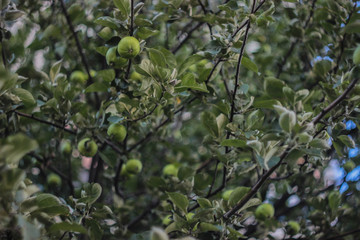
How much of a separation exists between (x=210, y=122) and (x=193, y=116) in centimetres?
82

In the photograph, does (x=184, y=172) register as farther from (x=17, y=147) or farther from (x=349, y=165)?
(x=17, y=147)

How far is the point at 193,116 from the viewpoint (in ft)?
7.50

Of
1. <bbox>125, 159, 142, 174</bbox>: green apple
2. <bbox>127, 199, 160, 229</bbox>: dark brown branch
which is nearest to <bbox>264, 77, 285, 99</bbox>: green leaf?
<bbox>125, 159, 142, 174</bbox>: green apple

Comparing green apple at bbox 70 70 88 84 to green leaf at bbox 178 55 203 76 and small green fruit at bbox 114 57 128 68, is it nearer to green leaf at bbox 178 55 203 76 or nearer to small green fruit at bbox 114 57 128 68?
small green fruit at bbox 114 57 128 68

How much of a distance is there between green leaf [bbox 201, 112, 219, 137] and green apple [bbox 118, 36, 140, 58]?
0.39m

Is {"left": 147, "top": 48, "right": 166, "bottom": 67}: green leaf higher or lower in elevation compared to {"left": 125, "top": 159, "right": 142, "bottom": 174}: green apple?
higher

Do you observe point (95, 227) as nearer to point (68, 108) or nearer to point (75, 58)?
point (68, 108)

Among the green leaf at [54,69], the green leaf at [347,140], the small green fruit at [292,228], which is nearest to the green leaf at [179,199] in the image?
the green leaf at [347,140]

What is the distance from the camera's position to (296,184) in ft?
6.95

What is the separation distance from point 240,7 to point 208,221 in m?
0.86

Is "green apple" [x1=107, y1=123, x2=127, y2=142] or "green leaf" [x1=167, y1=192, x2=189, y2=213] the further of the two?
"green apple" [x1=107, y1=123, x2=127, y2=142]

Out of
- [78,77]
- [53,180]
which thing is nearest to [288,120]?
[78,77]

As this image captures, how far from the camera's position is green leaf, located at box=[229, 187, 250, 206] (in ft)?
4.30

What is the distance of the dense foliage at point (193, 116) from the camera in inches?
45.3
